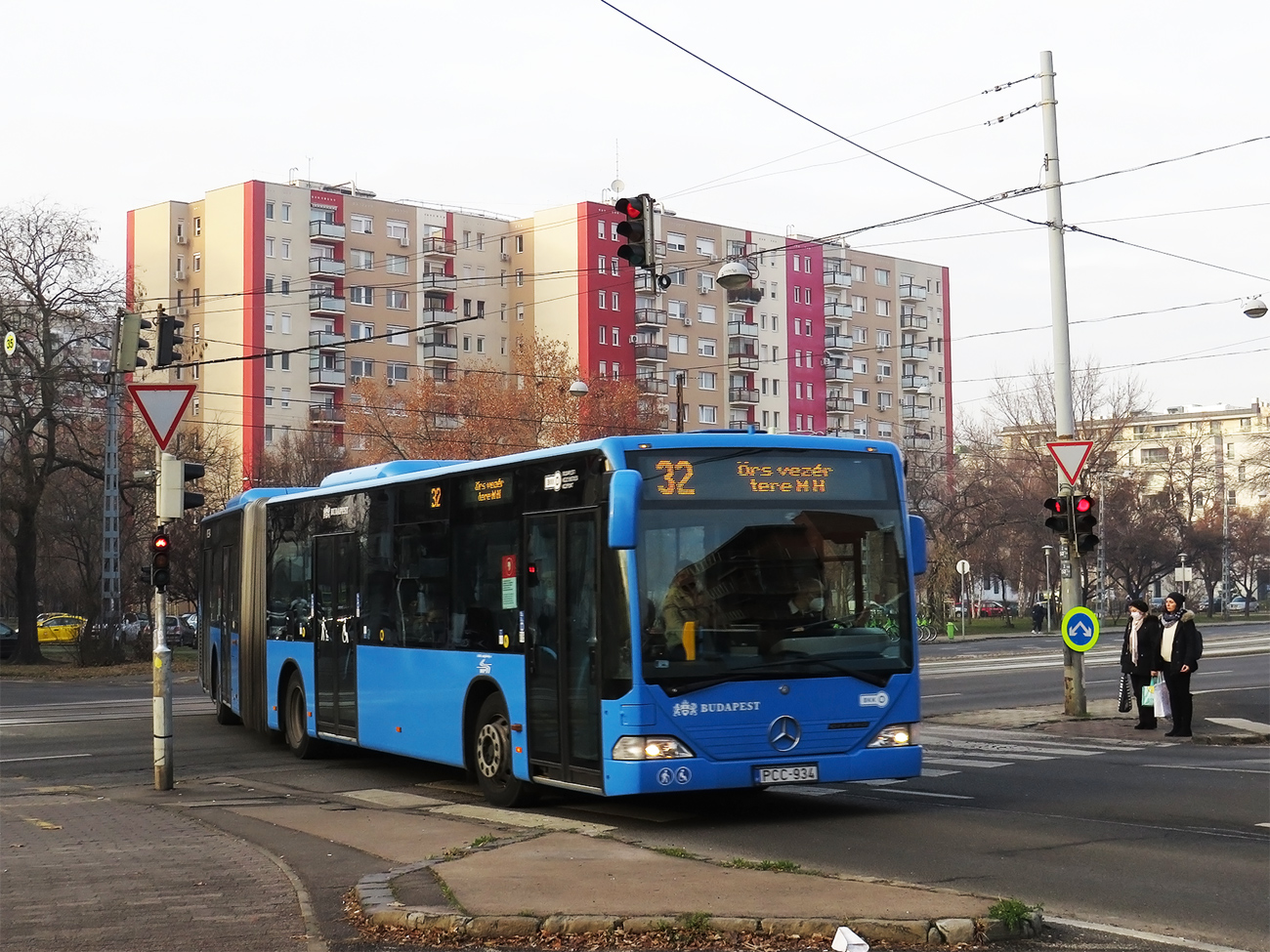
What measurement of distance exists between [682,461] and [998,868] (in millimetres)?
3730

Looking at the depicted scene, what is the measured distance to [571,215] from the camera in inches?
3878

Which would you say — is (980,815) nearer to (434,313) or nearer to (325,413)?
(325,413)

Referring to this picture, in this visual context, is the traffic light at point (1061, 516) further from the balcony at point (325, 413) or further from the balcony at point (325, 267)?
the balcony at point (325, 267)

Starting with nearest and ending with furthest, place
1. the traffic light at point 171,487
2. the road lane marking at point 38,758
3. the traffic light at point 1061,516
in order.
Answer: the traffic light at point 171,487, the road lane marking at point 38,758, the traffic light at point 1061,516

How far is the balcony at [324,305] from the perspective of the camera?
307 ft

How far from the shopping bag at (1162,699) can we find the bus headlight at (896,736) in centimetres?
873

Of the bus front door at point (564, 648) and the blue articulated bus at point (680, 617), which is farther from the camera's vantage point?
the bus front door at point (564, 648)

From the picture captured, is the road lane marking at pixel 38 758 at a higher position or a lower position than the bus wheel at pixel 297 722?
lower

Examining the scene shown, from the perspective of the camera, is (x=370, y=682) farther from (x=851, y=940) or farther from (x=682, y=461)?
(x=851, y=940)

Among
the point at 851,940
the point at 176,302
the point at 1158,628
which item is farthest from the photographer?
the point at 176,302

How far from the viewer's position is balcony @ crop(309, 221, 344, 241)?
94.5 metres

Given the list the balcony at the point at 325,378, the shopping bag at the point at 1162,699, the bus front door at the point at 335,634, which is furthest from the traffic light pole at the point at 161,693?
the balcony at the point at 325,378

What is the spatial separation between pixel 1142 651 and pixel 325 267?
80341mm

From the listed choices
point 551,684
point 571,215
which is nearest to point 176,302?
point 571,215
